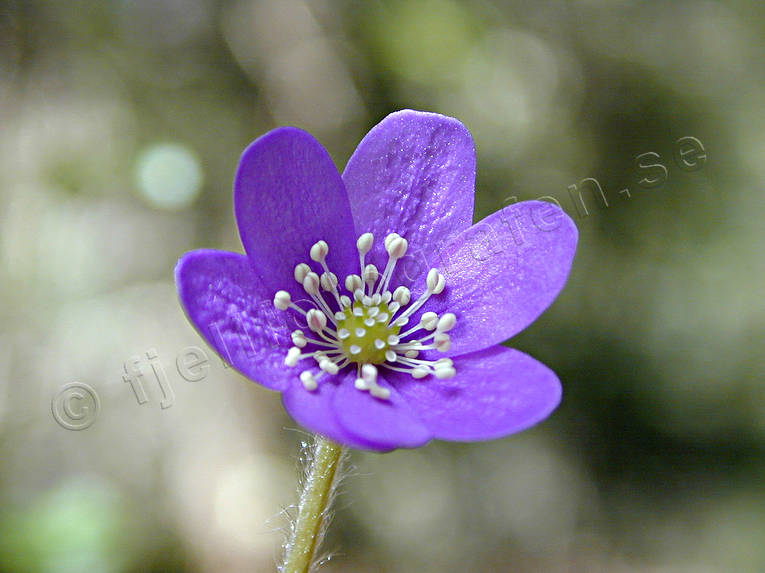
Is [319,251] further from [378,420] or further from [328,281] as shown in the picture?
[378,420]

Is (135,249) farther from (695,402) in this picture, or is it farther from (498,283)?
(695,402)

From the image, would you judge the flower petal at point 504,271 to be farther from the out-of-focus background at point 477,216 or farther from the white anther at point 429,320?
the out-of-focus background at point 477,216

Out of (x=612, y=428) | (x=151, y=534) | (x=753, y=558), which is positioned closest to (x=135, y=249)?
(x=151, y=534)

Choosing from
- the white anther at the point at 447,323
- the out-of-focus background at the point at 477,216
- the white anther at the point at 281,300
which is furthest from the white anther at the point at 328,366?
the out-of-focus background at the point at 477,216

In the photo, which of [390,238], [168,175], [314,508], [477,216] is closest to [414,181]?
[390,238]

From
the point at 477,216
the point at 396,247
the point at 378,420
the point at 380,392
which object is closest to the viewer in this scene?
the point at 378,420
